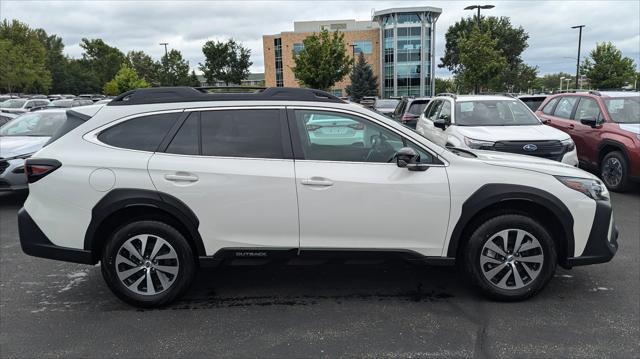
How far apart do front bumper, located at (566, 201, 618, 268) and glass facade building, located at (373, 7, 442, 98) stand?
65.6 m

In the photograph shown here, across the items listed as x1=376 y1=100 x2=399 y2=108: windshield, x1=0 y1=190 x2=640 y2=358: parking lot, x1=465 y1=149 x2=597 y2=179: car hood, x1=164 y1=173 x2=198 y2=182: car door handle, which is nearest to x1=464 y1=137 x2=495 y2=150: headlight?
x1=0 y1=190 x2=640 y2=358: parking lot

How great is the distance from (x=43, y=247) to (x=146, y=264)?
86cm

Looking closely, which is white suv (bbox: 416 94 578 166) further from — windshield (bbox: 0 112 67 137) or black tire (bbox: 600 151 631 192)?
windshield (bbox: 0 112 67 137)

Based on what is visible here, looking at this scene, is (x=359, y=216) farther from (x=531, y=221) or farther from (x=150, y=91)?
(x=150, y=91)

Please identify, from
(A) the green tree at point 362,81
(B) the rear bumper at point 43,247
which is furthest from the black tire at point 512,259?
(A) the green tree at point 362,81

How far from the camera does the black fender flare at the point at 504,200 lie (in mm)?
3805

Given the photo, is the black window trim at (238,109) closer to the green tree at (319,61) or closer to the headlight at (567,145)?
the headlight at (567,145)

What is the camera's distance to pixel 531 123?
347 inches

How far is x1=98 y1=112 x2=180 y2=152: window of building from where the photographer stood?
397 cm

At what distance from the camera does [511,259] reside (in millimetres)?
3928

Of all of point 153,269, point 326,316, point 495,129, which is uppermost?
point 495,129

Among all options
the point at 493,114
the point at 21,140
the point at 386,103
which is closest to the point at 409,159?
the point at 493,114

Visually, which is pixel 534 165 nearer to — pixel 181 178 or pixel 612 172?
pixel 181 178

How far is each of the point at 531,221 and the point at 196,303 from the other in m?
2.87
